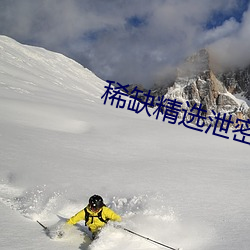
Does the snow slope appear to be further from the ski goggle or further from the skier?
the ski goggle

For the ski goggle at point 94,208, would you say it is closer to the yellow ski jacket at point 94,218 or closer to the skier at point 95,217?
the skier at point 95,217

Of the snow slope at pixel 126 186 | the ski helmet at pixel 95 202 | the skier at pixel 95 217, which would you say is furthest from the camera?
the skier at pixel 95 217

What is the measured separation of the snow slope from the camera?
5.18m

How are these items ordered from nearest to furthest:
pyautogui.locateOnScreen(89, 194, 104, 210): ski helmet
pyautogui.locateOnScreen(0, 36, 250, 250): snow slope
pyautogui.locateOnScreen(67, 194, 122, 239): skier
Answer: pyautogui.locateOnScreen(0, 36, 250, 250): snow slope → pyautogui.locateOnScreen(89, 194, 104, 210): ski helmet → pyautogui.locateOnScreen(67, 194, 122, 239): skier

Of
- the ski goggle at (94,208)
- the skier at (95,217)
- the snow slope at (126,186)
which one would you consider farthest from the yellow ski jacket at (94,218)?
the snow slope at (126,186)

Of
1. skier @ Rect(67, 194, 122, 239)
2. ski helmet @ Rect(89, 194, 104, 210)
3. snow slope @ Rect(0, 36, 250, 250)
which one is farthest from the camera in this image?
skier @ Rect(67, 194, 122, 239)

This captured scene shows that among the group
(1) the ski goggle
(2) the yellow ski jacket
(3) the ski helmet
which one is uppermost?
(3) the ski helmet

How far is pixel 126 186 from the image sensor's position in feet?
24.8

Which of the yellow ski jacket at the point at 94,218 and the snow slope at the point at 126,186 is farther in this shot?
the yellow ski jacket at the point at 94,218

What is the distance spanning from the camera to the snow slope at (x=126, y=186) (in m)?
5.18

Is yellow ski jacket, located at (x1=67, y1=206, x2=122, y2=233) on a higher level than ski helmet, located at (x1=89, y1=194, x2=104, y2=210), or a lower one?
lower

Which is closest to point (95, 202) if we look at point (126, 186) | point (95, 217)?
point (95, 217)

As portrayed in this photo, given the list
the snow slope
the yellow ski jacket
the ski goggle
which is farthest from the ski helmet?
the snow slope

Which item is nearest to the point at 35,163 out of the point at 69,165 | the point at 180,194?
the point at 69,165
